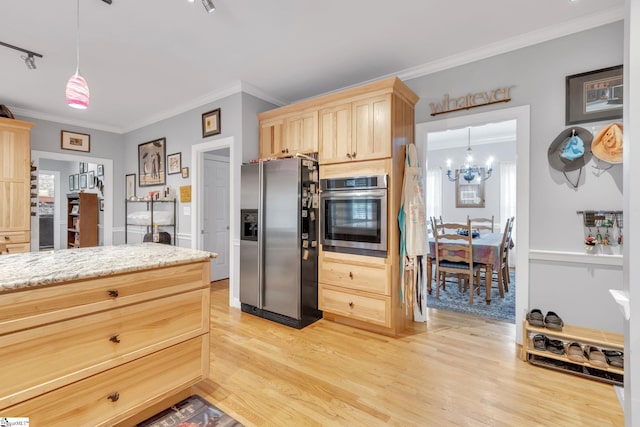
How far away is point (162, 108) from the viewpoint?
183 inches

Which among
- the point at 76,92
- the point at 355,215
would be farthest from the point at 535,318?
the point at 76,92

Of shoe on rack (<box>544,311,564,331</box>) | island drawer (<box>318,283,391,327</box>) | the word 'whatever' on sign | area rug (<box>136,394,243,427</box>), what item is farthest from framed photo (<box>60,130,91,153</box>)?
shoe on rack (<box>544,311,564,331</box>)

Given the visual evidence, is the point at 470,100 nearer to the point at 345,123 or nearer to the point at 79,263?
the point at 345,123

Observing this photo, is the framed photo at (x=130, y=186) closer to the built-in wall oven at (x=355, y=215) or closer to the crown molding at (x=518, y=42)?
the built-in wall oven at (x=355, y=215)

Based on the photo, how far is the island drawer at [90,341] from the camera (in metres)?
1.27

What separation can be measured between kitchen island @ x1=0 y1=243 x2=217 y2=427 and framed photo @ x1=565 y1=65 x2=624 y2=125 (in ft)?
10.3

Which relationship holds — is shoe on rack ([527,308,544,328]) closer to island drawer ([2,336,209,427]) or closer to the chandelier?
island drawer ([2,336,209,427])

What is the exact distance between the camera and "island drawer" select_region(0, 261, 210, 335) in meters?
1.27

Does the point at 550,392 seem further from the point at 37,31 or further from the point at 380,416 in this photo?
the point at 37,31

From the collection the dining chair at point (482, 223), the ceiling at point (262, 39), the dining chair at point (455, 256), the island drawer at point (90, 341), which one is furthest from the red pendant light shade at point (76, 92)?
the dining chair at point (482, 223)

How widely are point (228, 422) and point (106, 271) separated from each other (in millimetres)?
1103

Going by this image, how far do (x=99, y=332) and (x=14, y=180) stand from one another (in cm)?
418

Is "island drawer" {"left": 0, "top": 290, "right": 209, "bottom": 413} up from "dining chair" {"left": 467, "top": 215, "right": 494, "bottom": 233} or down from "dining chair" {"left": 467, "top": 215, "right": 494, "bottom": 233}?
down

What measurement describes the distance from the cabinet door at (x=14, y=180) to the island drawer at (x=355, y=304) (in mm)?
4318
